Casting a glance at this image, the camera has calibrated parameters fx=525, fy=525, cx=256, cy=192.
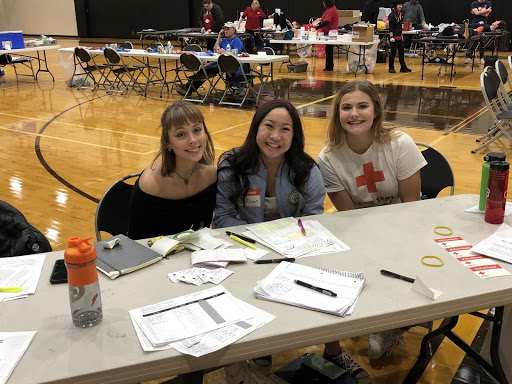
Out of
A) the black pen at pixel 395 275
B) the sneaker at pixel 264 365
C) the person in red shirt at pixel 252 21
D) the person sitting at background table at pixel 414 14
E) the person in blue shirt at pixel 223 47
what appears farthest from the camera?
the person in red shirt at pixel 252 21

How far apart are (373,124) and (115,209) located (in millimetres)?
1389

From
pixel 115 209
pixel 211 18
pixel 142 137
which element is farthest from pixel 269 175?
pixel 211 18

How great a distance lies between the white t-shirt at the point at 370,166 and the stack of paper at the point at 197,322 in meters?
1.24

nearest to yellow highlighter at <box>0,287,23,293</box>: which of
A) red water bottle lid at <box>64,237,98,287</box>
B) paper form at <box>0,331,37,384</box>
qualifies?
paper form at <box>0,331,37,384</box>

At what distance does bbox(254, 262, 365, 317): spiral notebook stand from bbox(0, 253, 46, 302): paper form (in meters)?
0.75

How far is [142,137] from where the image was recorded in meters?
6.82

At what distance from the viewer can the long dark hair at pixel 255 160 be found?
247cm

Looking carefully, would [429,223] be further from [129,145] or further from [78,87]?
[78,87]

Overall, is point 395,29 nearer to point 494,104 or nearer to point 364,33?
point 364,33

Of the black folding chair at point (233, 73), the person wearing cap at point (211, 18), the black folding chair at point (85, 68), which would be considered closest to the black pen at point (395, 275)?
the black folding chair at point (233, 73)

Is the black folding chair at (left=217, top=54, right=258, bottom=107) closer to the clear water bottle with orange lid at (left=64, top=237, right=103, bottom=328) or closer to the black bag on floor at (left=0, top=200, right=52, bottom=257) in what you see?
the black bag on floor at (left=0, top=200, right=52, bottom=257)

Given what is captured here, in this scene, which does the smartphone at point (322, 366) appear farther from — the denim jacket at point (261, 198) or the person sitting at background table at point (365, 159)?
the person sitting at background table at point (365, 159)

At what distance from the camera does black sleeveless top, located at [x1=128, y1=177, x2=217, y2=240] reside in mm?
2477

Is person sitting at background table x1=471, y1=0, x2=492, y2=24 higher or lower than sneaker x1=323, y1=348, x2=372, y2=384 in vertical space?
higher
